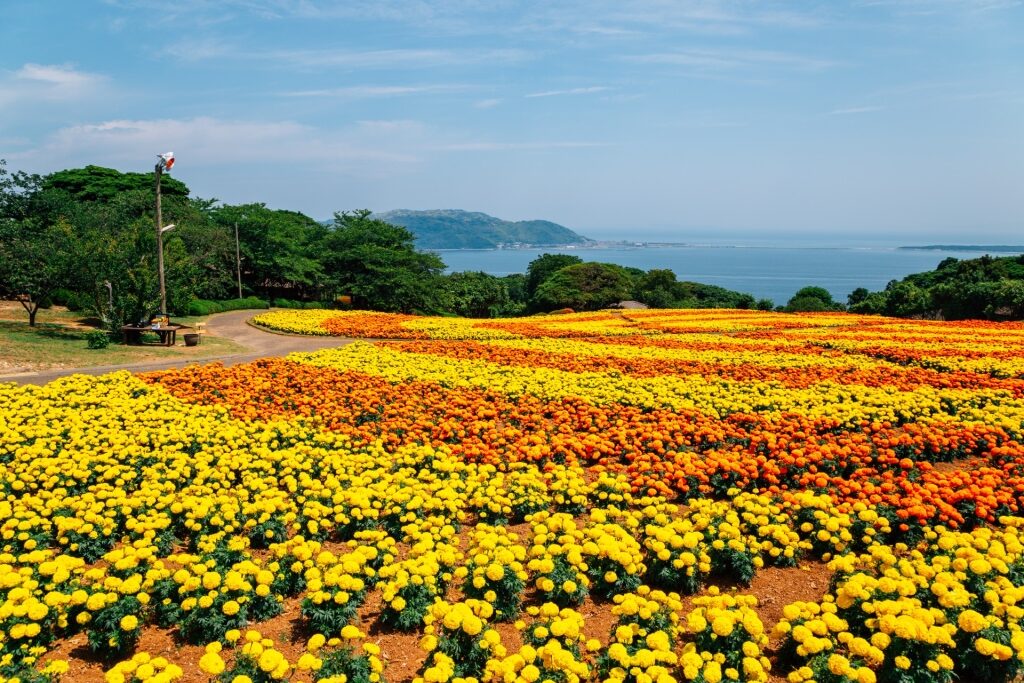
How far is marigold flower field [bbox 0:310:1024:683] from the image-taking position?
4691 millimetres

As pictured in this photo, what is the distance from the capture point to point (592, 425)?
10.9 meters

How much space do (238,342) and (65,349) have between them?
647 cm

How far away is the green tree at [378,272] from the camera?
4225 cm

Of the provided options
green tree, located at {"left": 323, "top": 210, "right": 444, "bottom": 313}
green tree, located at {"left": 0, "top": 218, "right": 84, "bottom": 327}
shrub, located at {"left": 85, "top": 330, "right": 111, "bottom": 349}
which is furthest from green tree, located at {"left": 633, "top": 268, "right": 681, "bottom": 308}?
shrub, located at {"left": 85, "top": 330, "right": 111, "bottom": 349}

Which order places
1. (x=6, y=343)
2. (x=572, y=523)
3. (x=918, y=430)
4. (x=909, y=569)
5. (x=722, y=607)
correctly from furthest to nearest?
1. (x=6, y=343)
2. (x=918, y=430)
3. (x=572, y=523)
4. (x=909, y=569)
5. (x=722, y=607)

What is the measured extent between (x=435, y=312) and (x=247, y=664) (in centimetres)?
4116

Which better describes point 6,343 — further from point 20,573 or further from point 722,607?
point 722,607

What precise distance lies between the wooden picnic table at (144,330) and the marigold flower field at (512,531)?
7.99 metres

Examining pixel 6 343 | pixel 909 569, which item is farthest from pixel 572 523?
pixel 6 343

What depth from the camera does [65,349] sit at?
18.6m

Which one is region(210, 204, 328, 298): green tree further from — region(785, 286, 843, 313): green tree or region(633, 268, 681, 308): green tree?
region(785, 286, 843, 313): green tree

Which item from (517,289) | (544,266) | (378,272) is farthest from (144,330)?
(517,289)

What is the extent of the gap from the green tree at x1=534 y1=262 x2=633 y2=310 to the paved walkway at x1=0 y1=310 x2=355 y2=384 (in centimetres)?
2790

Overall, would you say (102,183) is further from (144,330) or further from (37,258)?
(144,330)
